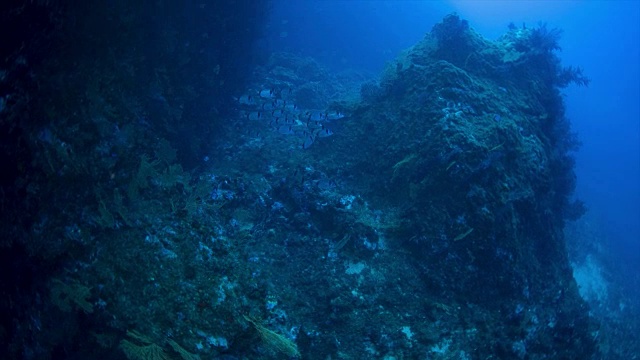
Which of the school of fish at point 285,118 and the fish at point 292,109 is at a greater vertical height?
the fish at point 292,109

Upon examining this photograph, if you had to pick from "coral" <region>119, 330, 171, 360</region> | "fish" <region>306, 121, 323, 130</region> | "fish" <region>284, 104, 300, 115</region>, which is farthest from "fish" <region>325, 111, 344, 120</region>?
"coral" <region>119, 330, 171, 360</region>

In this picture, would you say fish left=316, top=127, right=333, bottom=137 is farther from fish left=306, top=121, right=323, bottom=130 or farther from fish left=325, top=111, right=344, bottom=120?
fish left=325, top=111, right=344, bottom=120

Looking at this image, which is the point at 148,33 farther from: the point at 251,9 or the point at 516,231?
the point at 516,231

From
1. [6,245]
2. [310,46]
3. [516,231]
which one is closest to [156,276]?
[6,245]

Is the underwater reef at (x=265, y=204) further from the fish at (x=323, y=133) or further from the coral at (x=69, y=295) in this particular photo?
the fish at (x=323, y=133)

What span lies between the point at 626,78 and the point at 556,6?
35.4 metres

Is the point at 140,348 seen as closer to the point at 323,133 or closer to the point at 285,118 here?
the point at 323,133

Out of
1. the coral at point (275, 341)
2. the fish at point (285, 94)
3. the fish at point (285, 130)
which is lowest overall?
the coral at point (275, 341)

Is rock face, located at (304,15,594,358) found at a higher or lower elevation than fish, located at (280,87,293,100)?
lower

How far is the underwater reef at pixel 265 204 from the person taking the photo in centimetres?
428

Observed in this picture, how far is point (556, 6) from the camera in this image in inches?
4168

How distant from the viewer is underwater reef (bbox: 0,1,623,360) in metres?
4.28

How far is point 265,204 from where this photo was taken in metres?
8.11

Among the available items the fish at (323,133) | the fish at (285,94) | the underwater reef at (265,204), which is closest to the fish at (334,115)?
the underwater reef at (265,204)
